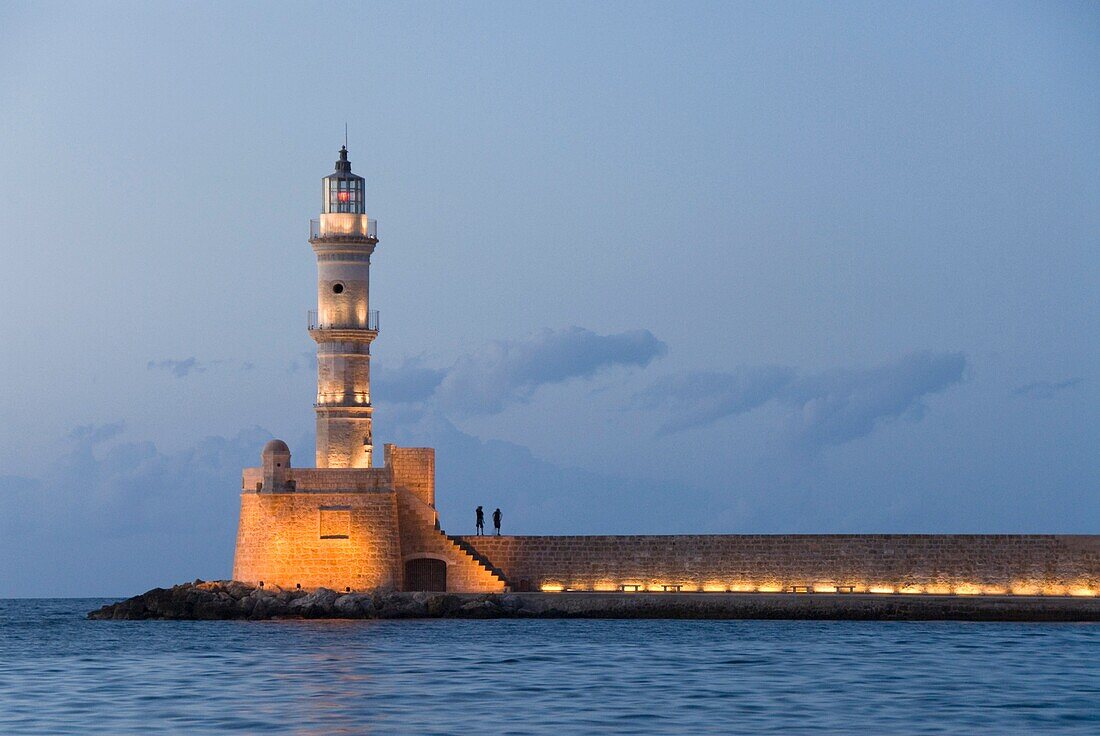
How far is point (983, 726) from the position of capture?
78.4 feet

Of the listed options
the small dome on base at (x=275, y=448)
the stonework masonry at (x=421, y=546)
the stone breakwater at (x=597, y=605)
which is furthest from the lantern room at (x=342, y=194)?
the stone breakwater at (x=597, y=605)

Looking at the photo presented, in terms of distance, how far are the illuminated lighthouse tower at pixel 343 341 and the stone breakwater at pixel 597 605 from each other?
3.35 meters

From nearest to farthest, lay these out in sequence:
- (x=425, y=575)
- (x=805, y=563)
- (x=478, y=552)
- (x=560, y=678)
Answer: (x=560, y=678) → (x=805, y=563) → (x=478, y=552) → (x=425, y=575)

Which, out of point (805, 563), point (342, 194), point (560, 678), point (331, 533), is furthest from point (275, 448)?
point (560, 678)

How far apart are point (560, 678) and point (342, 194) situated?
1778 centimetres

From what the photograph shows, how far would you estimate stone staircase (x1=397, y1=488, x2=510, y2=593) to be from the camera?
41.7 m

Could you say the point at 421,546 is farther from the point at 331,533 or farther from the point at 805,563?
the point at 805,563

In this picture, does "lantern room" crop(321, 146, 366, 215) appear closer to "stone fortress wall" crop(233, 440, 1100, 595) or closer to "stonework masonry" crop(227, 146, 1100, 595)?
"stonework masonry" crop(227, 146, 1100, 595)

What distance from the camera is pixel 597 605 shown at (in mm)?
40156

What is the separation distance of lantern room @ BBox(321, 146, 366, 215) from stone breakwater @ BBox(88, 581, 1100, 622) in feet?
27.6

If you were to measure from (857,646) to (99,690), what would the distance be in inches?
496

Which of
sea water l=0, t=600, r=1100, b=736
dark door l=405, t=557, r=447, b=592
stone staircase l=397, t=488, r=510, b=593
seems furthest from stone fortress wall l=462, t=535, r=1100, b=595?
sea water l=0, t=600, r=1100, b=736

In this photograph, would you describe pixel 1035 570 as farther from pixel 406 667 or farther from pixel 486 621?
pixel 406 667

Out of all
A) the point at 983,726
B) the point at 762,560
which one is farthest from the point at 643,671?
the point at 762,560
